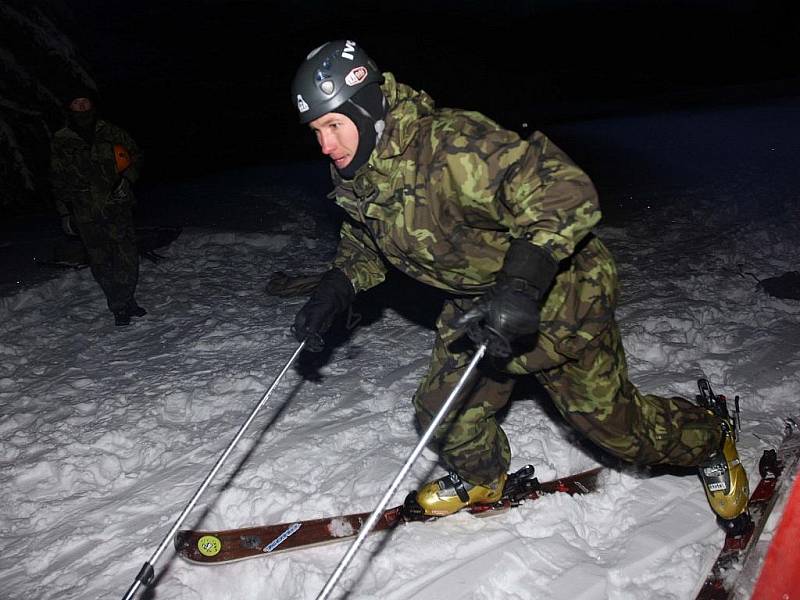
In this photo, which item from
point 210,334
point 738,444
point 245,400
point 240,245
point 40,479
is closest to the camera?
point 738,444

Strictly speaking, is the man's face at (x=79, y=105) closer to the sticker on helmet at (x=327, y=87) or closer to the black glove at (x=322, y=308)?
the black glove at (x=322, y=308)

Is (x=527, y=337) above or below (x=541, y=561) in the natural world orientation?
above

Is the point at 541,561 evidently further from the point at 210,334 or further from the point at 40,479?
the point at 210,334

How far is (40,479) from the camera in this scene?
408 centimetres

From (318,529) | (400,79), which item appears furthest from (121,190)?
(400,79)

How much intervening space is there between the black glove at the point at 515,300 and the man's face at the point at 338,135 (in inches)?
35.8

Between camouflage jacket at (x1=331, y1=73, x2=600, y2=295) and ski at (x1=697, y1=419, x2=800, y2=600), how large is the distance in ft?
5.56

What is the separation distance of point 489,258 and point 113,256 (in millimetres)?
5376

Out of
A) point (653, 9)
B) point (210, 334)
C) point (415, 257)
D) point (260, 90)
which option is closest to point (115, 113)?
point (260, 90)

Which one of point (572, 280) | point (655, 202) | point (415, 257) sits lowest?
point (655, 202)

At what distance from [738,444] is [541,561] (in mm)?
1697

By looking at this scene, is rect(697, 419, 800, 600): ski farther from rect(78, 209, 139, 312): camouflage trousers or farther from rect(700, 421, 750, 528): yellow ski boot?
rect(78, 209, 139, 312): camouflage trousers

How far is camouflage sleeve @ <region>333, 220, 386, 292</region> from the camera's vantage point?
3.42 meters

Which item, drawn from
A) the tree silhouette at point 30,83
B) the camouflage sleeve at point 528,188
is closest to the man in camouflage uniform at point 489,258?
the camouflage sleeve at point 528,188
